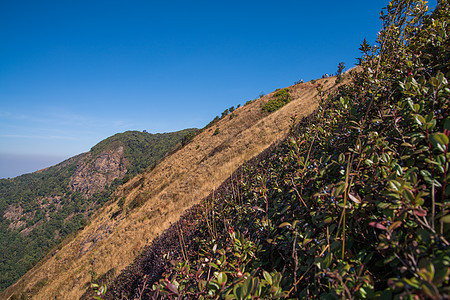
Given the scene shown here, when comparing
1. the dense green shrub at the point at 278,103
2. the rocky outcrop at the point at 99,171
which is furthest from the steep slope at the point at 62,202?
the dense green shrub at the point at 278,103

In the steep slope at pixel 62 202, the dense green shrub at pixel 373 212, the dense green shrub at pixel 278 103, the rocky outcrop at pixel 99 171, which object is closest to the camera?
the dense green shrub at pixel 373 212

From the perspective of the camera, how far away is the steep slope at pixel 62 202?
4461 inches

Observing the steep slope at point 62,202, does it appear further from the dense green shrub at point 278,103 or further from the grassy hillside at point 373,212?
the grassy hillside at point 373,212

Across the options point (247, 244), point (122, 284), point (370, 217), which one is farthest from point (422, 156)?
point (122, 284)

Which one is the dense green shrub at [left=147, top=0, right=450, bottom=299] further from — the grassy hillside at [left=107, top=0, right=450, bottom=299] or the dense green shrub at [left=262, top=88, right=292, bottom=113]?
the dense green shrub at [left=262, top=88, right=292, bottom=113]

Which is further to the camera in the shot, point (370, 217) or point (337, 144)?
point (337, 144)

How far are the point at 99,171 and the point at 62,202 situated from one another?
3265 cm

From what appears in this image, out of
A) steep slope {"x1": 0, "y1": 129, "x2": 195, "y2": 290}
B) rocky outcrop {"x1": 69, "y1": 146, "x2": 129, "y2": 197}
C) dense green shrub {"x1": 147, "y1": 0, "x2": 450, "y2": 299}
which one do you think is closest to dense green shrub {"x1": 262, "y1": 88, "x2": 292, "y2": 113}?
dense green shrub {"x1": 147, "y1": 0, "x2": 450, "y2": 299}

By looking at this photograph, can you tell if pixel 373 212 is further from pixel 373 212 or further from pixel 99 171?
pixel 99 171

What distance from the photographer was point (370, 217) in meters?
1.32

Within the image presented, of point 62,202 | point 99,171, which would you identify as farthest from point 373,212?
point 62,202

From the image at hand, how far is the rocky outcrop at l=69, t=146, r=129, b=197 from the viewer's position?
521 ft

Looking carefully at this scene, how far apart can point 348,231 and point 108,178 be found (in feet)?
619

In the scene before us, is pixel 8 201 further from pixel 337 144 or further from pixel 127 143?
pixel 337 144
